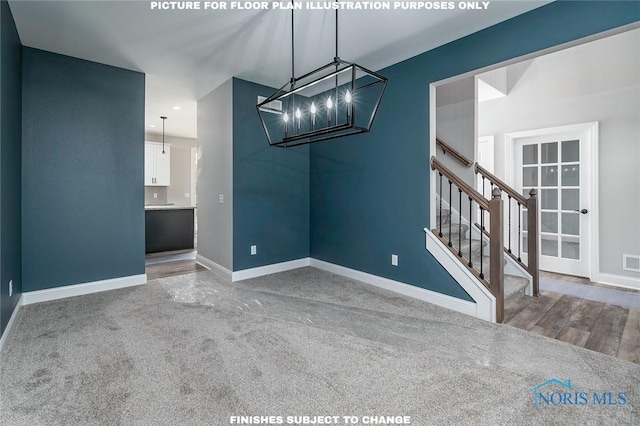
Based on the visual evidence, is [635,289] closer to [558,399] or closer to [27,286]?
[558,399]

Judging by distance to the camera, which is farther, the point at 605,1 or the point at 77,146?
the point at 77,146

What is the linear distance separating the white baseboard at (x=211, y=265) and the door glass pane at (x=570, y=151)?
15.9ft

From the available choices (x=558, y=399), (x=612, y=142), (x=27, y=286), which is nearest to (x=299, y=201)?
(x=27, y=286)

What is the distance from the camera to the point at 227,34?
2.88 m

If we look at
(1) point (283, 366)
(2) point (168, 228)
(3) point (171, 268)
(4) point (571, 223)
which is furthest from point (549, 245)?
(2) point (168, 228)

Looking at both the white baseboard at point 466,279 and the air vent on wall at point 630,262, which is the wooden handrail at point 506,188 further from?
the air vent on wall at point 630,262

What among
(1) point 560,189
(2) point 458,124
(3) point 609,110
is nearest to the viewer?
(3) point 609,110

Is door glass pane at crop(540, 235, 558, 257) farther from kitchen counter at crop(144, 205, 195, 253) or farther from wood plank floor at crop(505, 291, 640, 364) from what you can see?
kitchen counter at crop(144, 205, 195, 253)

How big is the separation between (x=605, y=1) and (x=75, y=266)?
517cm

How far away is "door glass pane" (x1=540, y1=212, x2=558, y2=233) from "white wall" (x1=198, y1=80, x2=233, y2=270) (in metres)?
4.48

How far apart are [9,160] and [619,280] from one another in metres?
6.50

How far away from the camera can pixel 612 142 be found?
3.87m

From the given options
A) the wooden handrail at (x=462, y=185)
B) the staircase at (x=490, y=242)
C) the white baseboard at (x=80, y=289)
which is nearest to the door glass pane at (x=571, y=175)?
the staircase at (x=490, y=242)

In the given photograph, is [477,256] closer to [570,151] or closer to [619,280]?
[619,280]
